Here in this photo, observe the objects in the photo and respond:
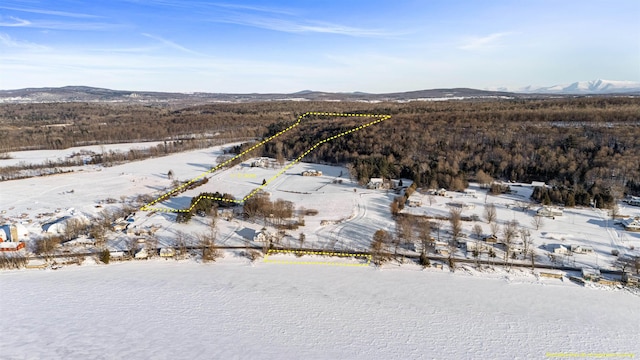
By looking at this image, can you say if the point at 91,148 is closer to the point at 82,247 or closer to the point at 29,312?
the point at 82,247

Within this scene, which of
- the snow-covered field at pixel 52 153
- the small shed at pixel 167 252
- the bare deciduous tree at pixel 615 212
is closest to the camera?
the small shed at pixel 167 252

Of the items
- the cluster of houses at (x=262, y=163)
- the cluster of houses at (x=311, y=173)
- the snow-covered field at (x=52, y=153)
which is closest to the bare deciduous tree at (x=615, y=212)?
the cluster of houses at (x=311, y=173)

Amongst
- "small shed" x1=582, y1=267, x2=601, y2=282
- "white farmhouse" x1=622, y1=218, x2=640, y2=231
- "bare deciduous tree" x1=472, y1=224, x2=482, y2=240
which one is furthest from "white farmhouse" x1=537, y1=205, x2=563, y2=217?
"small shed" x1=582, y1=267, x2=601, y2=282

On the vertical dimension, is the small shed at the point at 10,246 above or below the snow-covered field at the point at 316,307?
above

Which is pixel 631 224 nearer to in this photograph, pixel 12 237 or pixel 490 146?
pixel 490 146

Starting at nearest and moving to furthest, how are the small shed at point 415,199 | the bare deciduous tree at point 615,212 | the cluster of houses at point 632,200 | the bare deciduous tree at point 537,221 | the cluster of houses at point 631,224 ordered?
the cluster of houses at point 631,224
the bare deciduous tree at point 537,221
the bare deciduous tree at point 615,212
the cluster of houses at point 632,200
the small shed at point 415,199

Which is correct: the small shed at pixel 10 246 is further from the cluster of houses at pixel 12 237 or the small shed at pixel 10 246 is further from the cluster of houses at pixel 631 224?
the cluster of houses at pixel 631 224

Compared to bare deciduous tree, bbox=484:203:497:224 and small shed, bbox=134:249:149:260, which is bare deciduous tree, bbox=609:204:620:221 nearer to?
bare deciduous tree, bbox=484:203:497:224

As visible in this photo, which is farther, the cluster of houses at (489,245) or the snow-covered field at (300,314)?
the cluster of houses at (489,245)

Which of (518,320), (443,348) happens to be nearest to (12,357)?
(443,348)
